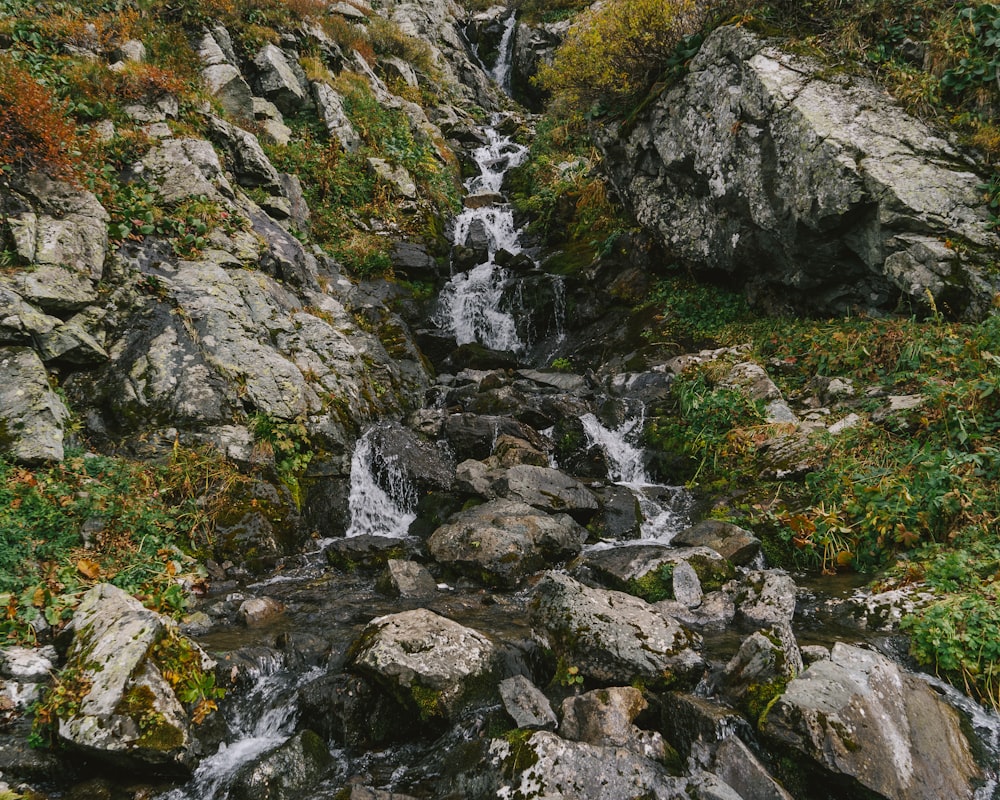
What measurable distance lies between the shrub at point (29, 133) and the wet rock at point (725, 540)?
1138 centimetres

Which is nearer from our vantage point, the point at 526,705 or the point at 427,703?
the point at 526,705

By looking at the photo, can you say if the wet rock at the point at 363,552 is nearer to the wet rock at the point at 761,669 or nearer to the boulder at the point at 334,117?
the wet rock at the point at 761,669

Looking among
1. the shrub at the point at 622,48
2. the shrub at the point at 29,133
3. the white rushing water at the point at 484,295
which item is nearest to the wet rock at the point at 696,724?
the shrub at the point at 29,133

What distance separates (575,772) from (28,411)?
7398 mm

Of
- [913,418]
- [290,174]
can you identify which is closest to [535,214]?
[290,174]

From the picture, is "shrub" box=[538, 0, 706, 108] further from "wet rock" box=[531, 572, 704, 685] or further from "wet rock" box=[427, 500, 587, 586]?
"wet rock" box=[531, 572, 704, 685]

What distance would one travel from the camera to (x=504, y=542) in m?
7.30

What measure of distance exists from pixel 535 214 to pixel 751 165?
9.63m

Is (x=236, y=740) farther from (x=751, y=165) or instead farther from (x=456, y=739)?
(x=751, y=165)

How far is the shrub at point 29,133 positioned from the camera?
8.20 meters

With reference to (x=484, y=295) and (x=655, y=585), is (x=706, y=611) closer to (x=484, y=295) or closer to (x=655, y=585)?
(x=655, y=585)

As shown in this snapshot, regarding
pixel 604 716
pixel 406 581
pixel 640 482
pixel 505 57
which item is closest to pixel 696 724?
pixel 604 716

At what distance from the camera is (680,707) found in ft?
13.4

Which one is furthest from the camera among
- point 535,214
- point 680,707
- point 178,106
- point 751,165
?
point 535,214
